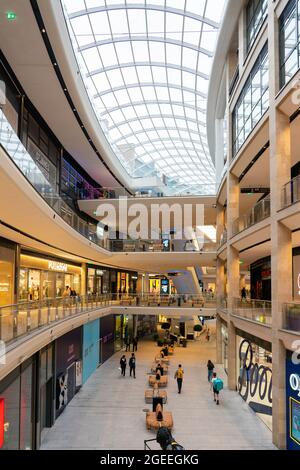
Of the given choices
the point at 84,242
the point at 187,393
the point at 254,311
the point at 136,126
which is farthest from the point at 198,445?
the point at 136,126

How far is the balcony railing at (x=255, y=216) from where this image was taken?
13.8 metres

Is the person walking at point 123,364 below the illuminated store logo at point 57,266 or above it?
below

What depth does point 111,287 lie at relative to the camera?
1419 inches

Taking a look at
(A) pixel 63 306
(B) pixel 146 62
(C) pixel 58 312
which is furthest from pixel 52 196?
(B) pixel 146 62

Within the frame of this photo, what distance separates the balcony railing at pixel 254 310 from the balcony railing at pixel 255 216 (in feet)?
9.46

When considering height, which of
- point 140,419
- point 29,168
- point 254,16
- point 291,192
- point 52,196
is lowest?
point 140,419

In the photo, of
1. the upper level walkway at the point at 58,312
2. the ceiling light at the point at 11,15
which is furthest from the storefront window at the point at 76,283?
the ceiling light at the point at 11,15

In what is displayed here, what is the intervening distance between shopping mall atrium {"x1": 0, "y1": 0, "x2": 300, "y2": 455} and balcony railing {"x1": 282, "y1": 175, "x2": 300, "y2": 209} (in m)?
0.08

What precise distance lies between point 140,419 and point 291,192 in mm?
9706

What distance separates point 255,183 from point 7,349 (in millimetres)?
15769

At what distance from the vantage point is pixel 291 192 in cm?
1137

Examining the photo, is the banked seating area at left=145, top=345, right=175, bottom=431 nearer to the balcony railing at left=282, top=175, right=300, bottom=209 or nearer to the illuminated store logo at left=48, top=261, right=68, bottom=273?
the illuminated store logo at left=48, top=261, right=68, bottom=273

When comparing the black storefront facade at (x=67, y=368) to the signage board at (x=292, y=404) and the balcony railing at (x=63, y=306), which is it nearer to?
the balcony railing at (x=63, y=306)

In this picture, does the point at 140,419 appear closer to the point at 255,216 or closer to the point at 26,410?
the point at 26,410
